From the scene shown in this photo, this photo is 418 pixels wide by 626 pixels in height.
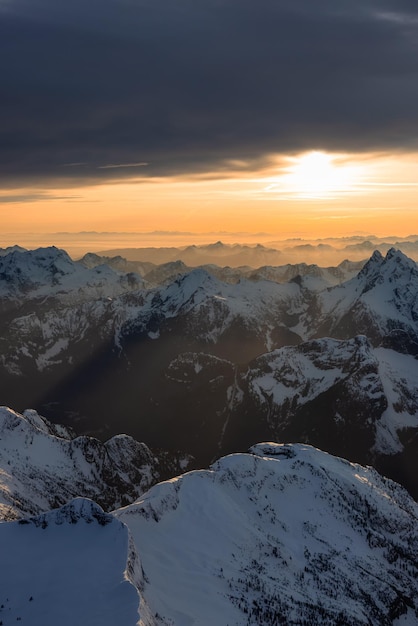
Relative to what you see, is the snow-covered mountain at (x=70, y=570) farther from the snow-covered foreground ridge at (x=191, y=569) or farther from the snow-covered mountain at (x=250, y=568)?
the snow-covered mountain at (x=250, y=568)

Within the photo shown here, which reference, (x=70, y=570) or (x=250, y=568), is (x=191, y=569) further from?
(x=70, y=570)

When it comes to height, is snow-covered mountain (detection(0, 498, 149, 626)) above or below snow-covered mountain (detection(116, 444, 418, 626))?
above

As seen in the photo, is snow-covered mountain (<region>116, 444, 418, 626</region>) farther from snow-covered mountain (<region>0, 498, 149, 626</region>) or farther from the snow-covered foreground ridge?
snow-covered mountain (<region>0, 498, 149, 626</region>)

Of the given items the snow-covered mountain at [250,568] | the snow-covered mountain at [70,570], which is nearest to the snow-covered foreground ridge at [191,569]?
the snow-covered mountain at [70,570]

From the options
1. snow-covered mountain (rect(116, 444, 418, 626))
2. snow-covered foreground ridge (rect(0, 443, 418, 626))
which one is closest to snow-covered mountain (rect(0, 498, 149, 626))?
snow-covered foreground ridge (rect(0, 443, 418, 626))

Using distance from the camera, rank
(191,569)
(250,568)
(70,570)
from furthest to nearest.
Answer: (250,568)
(191,569)
(70,570)

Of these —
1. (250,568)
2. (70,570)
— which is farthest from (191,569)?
(70,570)

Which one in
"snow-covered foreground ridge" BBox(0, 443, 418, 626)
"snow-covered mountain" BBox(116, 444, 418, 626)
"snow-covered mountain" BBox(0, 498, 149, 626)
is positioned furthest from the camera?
"snow-covered mountain" BBox(116, 444, 418, 626)

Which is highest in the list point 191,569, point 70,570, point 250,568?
point 70,570

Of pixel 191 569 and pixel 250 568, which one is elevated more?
pixel 191 569
